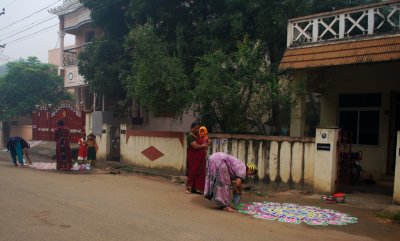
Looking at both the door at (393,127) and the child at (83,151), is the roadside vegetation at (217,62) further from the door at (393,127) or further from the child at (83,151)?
the child at (83,151)

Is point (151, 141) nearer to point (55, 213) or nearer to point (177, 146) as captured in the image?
point (177, 146)

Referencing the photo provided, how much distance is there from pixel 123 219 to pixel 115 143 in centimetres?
1093

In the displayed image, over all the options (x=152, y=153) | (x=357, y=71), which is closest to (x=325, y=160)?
(x=357, y=71)

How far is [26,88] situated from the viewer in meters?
28.0

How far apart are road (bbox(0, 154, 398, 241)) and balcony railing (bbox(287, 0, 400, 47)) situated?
5337mm

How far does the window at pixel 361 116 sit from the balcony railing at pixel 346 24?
7.71ft

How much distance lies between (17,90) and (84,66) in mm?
12317

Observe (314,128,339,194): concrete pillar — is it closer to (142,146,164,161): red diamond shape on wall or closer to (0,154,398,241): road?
(0,154,398,241): road

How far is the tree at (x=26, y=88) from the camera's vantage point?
27719mm

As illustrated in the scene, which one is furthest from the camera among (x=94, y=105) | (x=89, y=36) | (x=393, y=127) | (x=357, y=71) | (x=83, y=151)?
(x=89, y=36)

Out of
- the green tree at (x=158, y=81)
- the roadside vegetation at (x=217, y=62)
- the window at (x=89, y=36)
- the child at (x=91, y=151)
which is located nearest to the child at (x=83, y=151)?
the child at (x=91, y=151)

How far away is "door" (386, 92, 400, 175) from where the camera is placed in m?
11.8

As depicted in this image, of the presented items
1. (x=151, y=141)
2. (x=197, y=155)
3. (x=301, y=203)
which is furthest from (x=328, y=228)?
(x=151, y=141)

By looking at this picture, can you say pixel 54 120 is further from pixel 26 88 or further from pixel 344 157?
pixel 344 157
